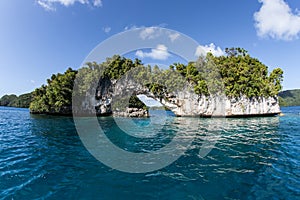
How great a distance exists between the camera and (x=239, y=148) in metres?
10.3

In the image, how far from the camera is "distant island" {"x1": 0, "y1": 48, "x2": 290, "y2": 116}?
1395 inches

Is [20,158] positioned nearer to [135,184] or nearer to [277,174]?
[135,184]

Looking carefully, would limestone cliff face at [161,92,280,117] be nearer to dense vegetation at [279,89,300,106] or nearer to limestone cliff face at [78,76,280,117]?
limestone cliff face at [78,76,280,117]

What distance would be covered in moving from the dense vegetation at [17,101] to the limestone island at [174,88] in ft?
243

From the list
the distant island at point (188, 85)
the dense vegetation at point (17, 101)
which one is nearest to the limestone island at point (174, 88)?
the distant island at point (188, 85)

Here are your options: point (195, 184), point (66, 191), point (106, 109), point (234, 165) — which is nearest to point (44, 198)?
point (66, 191)

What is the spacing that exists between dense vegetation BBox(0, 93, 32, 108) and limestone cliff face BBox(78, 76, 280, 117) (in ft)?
288

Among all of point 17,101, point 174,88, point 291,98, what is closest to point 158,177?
point 174,88

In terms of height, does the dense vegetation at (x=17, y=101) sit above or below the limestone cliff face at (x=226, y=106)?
above

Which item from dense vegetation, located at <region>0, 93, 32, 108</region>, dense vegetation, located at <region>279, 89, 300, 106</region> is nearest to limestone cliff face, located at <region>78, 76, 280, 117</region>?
dense vegetation, located at <region>0, 93, 32, 108</region>

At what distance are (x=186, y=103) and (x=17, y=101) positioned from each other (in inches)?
4678

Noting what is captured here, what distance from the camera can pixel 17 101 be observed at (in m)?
108

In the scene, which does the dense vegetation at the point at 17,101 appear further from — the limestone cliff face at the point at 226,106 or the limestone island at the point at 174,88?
the limestone cliff face at the point at 226,106

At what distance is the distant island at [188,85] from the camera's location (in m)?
35.4
